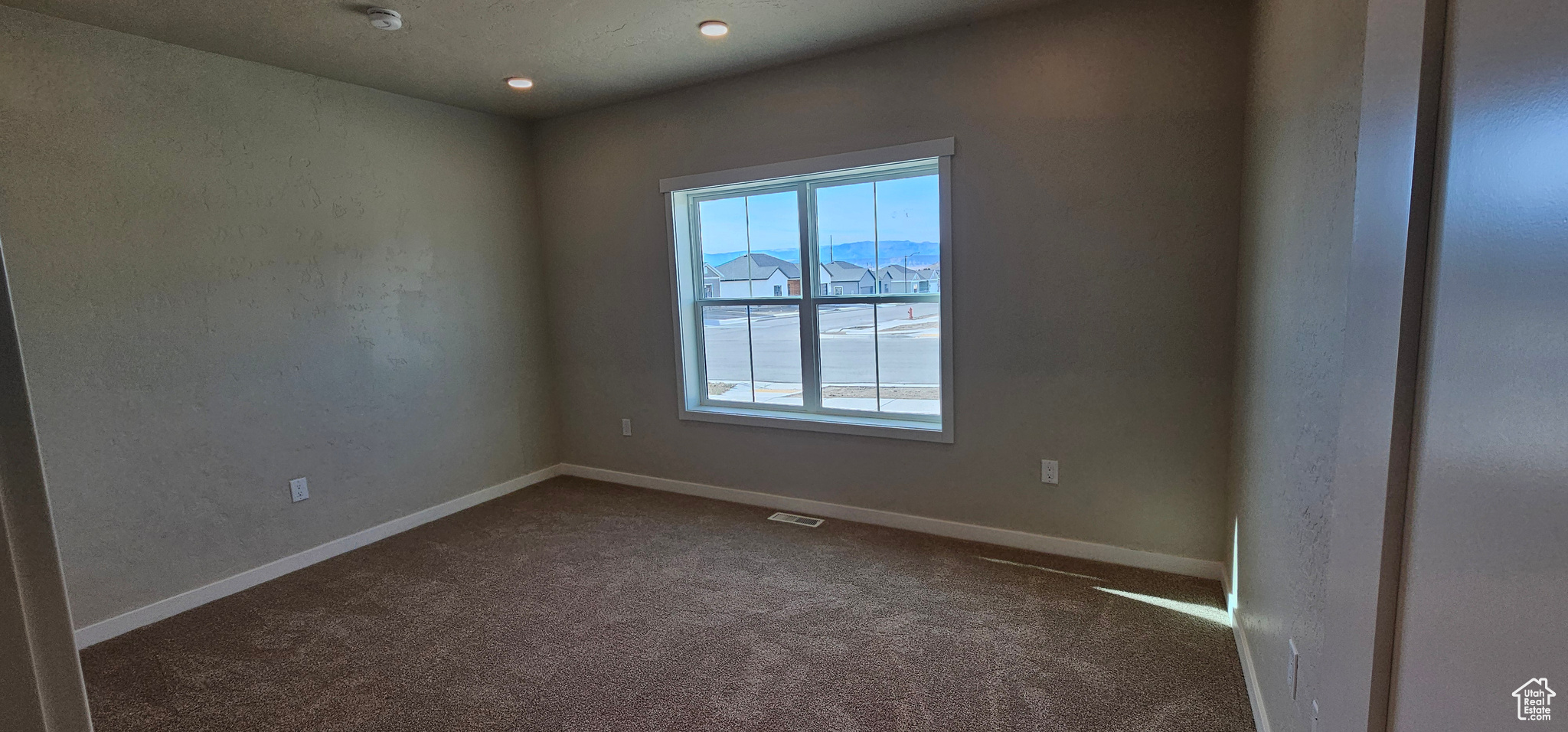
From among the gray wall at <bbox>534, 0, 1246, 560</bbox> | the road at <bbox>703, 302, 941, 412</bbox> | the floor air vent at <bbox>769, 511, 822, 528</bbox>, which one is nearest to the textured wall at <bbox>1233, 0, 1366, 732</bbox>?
the gray wall at <bbox>534, 0, 1246, 560</bbox>

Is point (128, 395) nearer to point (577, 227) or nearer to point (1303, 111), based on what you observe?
point (577, 227)

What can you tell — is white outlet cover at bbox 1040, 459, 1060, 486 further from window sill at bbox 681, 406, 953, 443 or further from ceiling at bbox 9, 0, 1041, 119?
ceiling at bbox 9, 0, 1041, 119

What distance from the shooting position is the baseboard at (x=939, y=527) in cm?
280

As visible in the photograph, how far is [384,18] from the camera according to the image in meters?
2.53

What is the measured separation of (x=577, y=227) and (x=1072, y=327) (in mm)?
3078

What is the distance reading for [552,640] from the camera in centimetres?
242

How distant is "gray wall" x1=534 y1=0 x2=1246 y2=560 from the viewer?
8.42 feet

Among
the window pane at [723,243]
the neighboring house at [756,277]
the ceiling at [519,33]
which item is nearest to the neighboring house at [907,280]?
the neighboring house at [756,277]

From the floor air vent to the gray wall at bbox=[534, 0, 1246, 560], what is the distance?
15 centimetres

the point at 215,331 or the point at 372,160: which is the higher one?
the point at 372,160

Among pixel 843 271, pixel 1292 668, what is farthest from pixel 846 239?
pixel 1292 668

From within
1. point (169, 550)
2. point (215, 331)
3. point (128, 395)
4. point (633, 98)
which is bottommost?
point (169, 550)

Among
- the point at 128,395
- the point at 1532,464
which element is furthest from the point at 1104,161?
the point at 128,395

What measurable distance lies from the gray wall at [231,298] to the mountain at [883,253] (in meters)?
2.11
